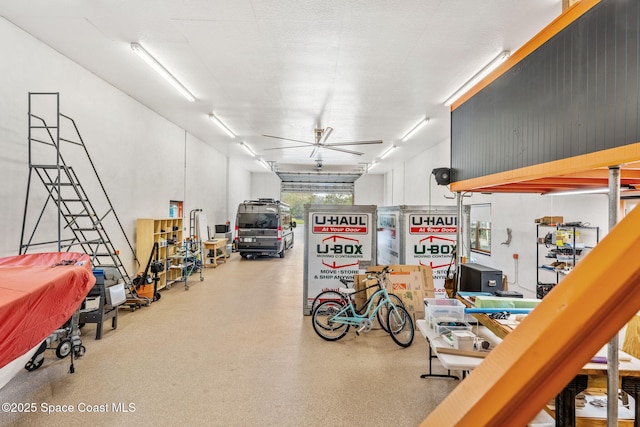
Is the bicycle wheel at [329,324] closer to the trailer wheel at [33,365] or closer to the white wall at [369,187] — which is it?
the trailer wheel at [33,365]

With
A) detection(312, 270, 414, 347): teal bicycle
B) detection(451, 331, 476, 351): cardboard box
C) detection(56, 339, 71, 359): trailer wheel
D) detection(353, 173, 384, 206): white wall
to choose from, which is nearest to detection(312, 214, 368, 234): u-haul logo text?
detection(312, 270, 414, 347): teal bicycle

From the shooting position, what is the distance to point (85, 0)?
3.57 m

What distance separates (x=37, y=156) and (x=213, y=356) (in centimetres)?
364

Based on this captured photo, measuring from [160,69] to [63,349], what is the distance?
415 cm

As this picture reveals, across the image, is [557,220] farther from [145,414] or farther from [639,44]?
[145,414]

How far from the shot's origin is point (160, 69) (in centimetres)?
509

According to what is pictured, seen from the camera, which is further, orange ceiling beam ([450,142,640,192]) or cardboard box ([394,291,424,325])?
cardboard box ([394,291,424,325])

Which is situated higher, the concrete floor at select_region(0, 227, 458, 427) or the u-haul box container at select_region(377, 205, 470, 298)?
the u-haul box container at select_region(377, 205, 470, 298)

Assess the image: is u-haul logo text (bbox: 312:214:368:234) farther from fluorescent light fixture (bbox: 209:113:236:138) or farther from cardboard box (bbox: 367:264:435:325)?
fluorescent light fixture (bbox: 209:113:236:138)

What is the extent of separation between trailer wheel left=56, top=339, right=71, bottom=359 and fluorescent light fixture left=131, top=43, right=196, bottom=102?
3.92 meters

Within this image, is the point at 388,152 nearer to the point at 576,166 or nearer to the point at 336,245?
the point at 336,245

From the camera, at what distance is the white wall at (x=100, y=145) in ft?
13.0

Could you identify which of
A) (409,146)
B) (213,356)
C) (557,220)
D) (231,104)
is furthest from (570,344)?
(409,146)

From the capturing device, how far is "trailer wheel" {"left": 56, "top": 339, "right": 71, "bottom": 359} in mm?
3676
